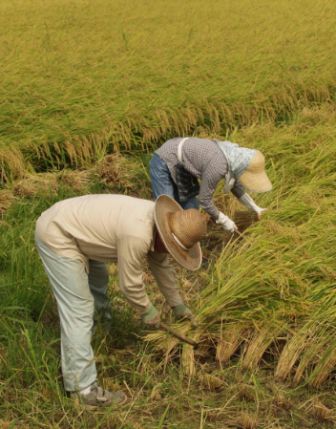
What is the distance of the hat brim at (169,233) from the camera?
2281 millimetres

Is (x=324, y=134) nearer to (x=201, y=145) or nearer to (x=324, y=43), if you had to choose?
(x=201, y=145)

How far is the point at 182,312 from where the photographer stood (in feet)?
8.79

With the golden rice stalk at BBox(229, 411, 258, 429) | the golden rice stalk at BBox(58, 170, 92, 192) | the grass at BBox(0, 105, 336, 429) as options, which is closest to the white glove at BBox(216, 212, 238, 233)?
the grass at BBox(0, 105, 336, 429)

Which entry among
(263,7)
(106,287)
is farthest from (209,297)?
(263,7)

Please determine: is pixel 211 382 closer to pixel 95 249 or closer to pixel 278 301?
pixel 278 301

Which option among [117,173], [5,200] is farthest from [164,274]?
[117,173]

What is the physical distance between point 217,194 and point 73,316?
6.01 feet

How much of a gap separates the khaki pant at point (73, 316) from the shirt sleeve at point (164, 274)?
27 cm

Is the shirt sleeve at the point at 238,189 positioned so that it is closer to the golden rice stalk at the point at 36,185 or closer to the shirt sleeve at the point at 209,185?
the shirt sleeve at the point at 209,185

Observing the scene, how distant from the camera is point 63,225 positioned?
7.85ft

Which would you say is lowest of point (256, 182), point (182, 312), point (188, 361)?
point (188, 361)

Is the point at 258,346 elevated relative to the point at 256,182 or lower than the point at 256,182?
lower

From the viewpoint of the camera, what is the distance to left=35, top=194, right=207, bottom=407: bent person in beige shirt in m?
2.31

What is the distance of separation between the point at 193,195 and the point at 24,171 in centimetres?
126
